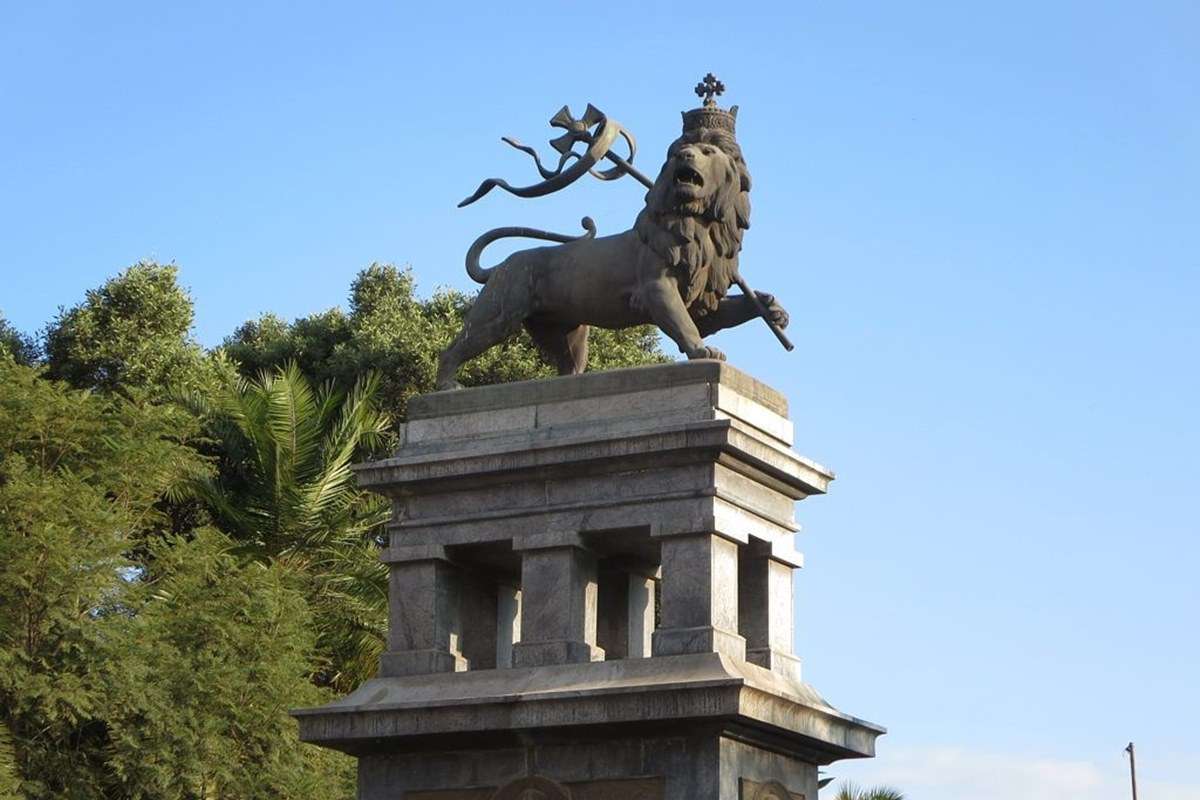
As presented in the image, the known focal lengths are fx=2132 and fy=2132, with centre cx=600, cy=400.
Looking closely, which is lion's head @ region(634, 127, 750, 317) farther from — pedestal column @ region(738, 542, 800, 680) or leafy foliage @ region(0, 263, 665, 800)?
leafy foliage @ region(0, 263, 665, 800)

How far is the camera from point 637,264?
18.2m

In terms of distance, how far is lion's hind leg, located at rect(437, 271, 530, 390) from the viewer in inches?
741

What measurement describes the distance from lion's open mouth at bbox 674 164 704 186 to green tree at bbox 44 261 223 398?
1782cm

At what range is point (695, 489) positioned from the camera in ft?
55.9

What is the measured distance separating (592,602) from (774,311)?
3078mm

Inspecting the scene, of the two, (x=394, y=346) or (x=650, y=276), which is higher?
(x=394, y=346)

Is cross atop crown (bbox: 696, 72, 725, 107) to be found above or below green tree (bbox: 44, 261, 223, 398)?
below

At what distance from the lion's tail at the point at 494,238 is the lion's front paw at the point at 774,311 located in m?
1.71

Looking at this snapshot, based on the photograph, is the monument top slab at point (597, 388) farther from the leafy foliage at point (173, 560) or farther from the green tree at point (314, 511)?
the green tree at point (314, 511)

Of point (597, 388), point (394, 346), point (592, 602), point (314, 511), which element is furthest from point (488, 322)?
point (394, 346)

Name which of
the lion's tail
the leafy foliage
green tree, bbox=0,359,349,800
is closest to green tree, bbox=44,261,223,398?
the leafy foliage

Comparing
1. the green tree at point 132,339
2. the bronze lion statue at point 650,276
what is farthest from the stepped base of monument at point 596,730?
the green tree at point 132,339

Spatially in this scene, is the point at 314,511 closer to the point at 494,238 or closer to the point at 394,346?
the point at 394,346

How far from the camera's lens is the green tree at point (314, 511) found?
102 ft
